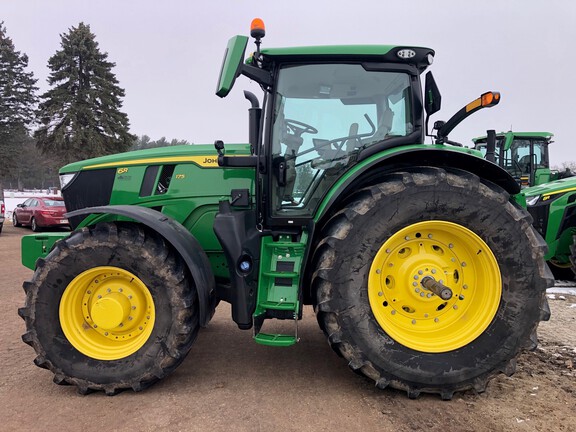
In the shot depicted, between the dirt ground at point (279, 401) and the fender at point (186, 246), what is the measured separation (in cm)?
57

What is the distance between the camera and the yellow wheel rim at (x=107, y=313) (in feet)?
9.63

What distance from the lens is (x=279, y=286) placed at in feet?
9.69

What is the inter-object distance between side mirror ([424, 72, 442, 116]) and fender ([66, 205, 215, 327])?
83.9 inches

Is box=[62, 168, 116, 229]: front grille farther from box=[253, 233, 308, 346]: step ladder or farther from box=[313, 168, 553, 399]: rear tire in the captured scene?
box=[313, 168, 553, 399]: rear tire

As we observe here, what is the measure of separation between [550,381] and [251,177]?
268cm

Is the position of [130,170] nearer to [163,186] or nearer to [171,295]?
[163,186]

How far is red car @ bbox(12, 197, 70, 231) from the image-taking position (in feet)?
48.6

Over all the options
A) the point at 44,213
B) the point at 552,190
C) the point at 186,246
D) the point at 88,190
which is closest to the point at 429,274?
the point at 186,246

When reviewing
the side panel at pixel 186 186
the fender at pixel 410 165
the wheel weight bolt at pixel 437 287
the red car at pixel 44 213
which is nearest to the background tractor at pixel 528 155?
the fender at pixel 410 165

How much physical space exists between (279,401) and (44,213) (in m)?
14.7

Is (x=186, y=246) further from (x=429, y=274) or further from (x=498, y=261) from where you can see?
(x=498, y=261)

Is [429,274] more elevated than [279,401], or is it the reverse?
[429,274]

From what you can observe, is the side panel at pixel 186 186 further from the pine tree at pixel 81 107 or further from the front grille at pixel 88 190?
the pine tree at pixel 81 107

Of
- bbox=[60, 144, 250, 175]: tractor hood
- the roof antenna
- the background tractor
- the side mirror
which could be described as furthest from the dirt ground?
the background tractor
